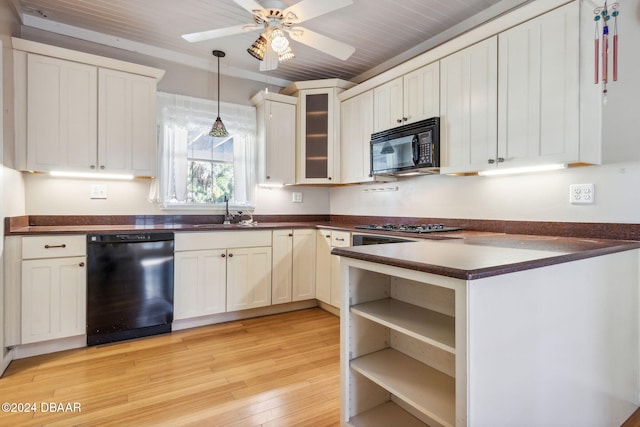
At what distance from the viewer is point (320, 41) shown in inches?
89.7

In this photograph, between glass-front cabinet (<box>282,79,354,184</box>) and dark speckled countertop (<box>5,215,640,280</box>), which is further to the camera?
glass-front cabinet (<box>282,79,354,184</box>)

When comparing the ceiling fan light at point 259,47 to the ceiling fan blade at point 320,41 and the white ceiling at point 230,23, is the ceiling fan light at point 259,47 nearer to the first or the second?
the ceiling fan blade at point 320,41

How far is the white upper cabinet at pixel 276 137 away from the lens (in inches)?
140

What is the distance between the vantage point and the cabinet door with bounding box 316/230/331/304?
3246 mm

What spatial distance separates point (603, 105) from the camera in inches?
71.2

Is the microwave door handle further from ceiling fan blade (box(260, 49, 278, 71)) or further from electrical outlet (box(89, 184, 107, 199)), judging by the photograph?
electrical outlet (box(89, 184, 107, 199))

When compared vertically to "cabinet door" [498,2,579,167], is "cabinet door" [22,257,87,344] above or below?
below

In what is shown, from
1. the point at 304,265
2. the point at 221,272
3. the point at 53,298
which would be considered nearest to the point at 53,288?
the point at 53,298

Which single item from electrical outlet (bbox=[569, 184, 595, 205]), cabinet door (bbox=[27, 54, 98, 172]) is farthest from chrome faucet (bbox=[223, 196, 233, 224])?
electrical outlet (bbox=[569, 184, 595, 205])

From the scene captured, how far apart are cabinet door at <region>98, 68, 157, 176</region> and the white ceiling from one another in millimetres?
449

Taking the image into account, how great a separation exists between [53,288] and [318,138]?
2639 millimetres

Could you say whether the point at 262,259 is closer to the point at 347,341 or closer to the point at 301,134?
the point at 301,134

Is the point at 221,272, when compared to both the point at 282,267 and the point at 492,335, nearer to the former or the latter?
the point at 282,267

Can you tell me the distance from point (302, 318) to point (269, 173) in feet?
4.99
